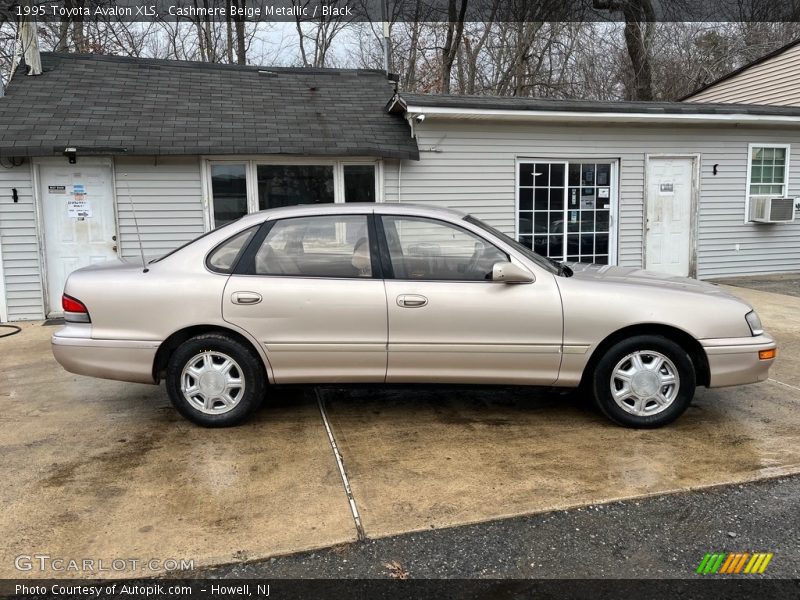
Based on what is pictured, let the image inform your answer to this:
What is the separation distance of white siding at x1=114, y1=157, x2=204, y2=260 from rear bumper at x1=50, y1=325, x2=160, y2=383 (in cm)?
467

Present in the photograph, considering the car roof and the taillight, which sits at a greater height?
the car roof

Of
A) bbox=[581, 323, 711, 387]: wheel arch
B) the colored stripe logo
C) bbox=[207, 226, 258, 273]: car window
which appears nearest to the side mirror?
bbox=[581, 323, 711, 387]: wheel arch

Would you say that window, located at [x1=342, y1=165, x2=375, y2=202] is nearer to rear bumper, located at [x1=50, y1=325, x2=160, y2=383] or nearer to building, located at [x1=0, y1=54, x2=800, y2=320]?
building, located at [x1=0, y1=54, x2=800, y2=320]

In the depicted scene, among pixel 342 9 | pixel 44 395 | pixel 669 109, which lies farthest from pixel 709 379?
pixel 342 9

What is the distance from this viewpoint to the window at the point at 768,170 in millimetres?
10938

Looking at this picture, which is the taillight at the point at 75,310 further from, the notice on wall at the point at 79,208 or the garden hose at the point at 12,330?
the notice on wall at the point at 79,208

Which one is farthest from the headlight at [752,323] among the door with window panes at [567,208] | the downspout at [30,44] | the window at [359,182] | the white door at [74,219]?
the downspout at [30,44]

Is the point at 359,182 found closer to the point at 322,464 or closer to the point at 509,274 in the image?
the point at 509,274

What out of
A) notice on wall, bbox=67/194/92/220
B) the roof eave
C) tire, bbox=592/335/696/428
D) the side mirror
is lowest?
tire, bbox=592/335/696/428

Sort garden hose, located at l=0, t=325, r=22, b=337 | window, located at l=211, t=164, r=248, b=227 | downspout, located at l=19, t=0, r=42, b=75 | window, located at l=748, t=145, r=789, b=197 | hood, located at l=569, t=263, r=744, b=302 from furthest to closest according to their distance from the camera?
window, located at l=748, t=145, r=789, b=197 → downspout, located at l=19, t=0, r=42, b=75 → window, located at l=211, t=164, r=248, b=227 → garden hose, located at l=0, t=325, r=22, b=337 → hood, located at l=569, t=263, r=744, b=302

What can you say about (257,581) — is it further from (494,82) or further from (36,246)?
(494,82)

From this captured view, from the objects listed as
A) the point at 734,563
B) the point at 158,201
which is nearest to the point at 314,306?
the point at 734,563

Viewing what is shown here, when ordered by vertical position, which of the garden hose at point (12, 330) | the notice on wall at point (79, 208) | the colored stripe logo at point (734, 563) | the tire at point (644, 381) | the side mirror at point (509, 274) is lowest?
the colored stripe logo at point (734, 563)

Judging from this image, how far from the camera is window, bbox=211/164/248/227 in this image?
8.70 metres
